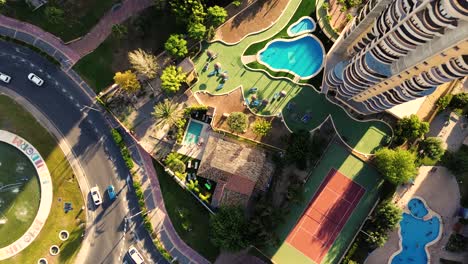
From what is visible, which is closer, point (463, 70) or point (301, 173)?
point (463, 70)

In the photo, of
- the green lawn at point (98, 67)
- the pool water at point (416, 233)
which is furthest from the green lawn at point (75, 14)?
the pool water at point (416, 233)

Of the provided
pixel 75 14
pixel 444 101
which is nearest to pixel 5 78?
pixel 75 14

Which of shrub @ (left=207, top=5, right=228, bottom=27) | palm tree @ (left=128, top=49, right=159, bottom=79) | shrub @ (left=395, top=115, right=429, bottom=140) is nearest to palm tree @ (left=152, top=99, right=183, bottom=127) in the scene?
palm tree @ (left=128, top=49, right=159, bottom=79)

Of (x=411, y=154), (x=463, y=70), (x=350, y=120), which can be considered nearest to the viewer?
(x=463, y=70)

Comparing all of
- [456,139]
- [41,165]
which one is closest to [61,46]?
[41,165]

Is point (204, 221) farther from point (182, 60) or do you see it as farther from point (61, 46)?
point (61, 46)

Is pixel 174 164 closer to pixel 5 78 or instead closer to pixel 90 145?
pixel 90 145
